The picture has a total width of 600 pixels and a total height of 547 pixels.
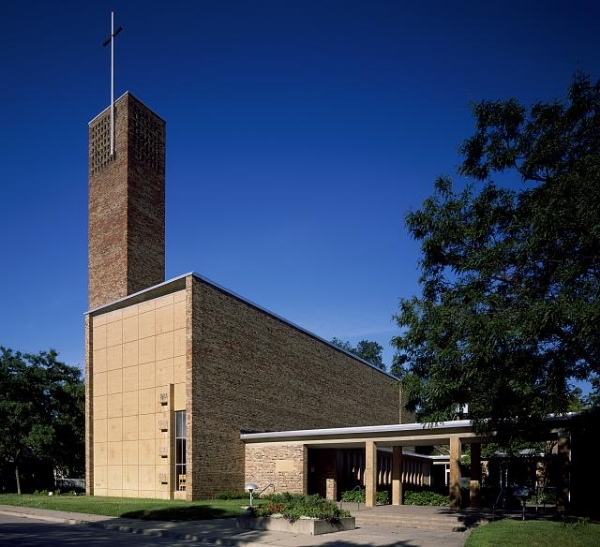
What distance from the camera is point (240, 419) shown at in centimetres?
3102

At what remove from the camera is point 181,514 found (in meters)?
20.9

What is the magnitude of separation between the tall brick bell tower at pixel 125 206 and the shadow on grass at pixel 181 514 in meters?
15.1

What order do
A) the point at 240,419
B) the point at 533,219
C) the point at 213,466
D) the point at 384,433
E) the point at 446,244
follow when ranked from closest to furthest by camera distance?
the point at 533,219
the point at 446,244
the point at 384,433
the point at 213,466
the point at 240,419

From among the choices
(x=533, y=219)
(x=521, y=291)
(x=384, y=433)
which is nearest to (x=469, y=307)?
(x=521, y=291)

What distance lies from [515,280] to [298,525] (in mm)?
9058

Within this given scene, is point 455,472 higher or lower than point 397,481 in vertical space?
higher

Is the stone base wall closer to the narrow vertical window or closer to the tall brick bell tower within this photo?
the narrow vertical window

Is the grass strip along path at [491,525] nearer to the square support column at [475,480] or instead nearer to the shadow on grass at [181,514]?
the shadow on grass at [181,514]

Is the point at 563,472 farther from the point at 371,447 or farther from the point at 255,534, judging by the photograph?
the point at 255,534

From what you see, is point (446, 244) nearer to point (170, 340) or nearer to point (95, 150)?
point (170, 340)

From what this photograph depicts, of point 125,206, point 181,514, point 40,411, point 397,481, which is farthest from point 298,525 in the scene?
point 40,411

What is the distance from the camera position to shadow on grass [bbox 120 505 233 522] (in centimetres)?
2044

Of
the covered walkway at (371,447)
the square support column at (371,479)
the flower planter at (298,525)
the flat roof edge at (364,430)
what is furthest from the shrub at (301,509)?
the square support column at (371,479)

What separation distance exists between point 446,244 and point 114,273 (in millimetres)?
23305
